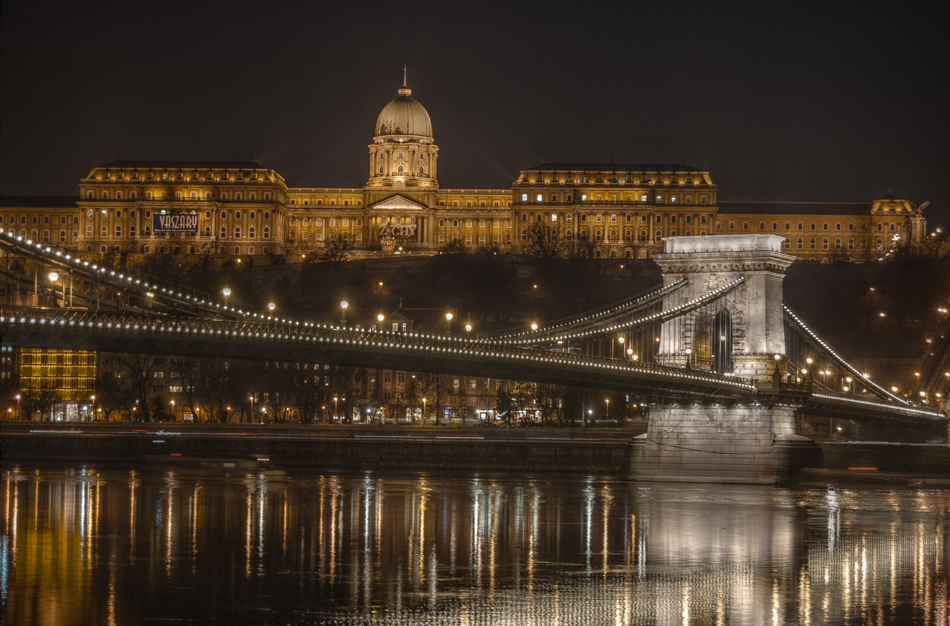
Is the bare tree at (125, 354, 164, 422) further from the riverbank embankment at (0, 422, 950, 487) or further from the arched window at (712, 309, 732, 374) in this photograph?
the arched window at (712, 309, 732, 374)

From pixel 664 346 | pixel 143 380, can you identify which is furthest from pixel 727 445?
pixel 143 380

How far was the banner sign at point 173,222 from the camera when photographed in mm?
152625

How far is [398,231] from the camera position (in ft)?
490

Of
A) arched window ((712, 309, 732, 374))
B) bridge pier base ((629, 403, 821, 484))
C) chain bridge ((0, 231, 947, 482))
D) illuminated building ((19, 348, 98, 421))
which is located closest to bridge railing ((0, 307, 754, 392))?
chain bridge ((0, 231, 947, 482))

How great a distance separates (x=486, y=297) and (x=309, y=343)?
260 feet

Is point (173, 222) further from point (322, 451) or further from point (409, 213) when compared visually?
point (322, 451)

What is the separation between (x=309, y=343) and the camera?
3666 centimetres

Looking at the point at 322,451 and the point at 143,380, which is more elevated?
the point at 143,380

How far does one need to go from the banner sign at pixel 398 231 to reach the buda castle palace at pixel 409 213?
156 millimetres

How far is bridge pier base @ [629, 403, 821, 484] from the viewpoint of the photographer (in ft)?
148

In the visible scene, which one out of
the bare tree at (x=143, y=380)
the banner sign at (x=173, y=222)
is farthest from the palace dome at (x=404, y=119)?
the bare tree at (x=143, y=380)

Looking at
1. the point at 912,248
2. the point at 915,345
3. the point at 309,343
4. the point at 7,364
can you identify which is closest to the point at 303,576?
the point at 309,343

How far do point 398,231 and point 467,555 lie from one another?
123m

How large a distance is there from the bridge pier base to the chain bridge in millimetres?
43
